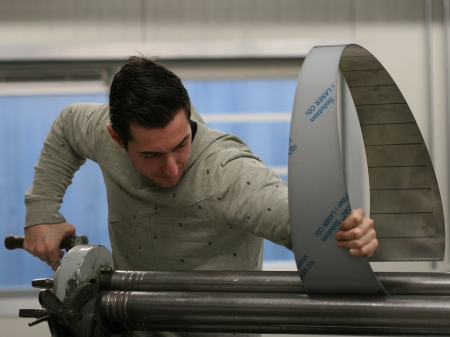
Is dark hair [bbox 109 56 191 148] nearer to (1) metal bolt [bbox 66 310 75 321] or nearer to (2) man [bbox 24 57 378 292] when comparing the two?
(2) man [bbox 24 57 378 292]

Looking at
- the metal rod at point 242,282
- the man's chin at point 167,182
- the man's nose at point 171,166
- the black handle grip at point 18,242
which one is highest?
the man's nose at point 171,166

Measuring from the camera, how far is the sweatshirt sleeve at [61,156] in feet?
3.92

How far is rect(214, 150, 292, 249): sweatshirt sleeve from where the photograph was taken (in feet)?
2.84

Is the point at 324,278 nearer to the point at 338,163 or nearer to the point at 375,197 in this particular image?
the point at 338,163

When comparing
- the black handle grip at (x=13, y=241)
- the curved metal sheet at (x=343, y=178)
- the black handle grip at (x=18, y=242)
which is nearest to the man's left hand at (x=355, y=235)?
the curved metal sheet at (x=343, y=178)

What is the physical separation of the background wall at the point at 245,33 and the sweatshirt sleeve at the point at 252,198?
5.55 feet

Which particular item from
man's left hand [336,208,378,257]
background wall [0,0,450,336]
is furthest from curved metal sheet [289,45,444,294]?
background wall [0,0,450,336]

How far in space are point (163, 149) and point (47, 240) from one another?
1.26 ft

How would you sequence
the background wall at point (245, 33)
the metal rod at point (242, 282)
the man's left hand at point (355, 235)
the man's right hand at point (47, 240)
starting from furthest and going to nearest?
the background wall at point (245, 33)
the man's right hand at point (47, 240)
the metal rod at point (242, 282)
the man's left hand at point (355, 235)

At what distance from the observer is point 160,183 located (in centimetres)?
103

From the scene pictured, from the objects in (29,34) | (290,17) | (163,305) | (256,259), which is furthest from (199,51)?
(163,305)

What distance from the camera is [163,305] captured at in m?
0.80

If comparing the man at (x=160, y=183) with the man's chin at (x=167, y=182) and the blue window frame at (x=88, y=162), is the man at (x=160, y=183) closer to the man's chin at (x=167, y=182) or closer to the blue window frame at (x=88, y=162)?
the man's chin at (x=167, y=182)

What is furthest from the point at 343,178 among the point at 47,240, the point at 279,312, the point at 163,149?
the point at 47,240
